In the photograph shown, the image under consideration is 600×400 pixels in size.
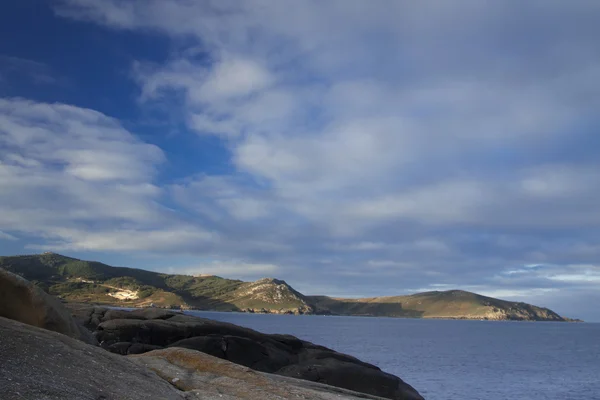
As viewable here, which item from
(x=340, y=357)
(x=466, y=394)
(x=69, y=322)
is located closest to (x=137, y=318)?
(x=340, y=357)

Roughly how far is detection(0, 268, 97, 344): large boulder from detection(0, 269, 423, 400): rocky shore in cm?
3

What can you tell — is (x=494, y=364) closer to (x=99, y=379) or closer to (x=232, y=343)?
(x=232, y=343)

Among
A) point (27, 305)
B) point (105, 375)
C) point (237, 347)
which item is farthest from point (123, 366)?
point (237, 347)

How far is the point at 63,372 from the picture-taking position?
511 inches

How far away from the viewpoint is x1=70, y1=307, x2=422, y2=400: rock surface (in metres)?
38.8

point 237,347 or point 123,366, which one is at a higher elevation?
point 123,366

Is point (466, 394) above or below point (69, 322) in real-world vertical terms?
below

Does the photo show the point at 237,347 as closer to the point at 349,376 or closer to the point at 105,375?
the point at 349,376

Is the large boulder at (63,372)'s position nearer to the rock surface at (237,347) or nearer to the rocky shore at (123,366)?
the rocky shore at (123,366)

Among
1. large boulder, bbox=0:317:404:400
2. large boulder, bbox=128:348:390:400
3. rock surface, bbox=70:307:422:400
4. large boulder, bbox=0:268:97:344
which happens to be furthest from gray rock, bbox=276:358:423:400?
large boulder, bbox=0:268:97:344

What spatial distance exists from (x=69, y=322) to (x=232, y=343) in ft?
68.2

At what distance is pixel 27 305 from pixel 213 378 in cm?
766

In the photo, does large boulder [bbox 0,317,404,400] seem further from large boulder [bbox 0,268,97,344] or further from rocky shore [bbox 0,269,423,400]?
large boulder [bbox 0,268,97,344]

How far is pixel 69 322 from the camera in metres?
21.3
